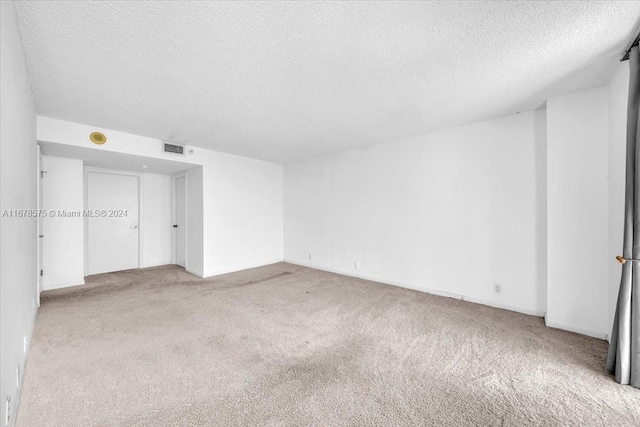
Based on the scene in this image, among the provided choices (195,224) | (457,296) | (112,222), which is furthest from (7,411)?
(112,222)

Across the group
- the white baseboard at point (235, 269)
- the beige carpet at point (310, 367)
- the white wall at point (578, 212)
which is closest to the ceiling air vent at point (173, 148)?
the white baseboard at point (235, 269)

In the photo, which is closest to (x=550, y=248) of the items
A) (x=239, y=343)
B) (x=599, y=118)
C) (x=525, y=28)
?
(x=599, y=118)

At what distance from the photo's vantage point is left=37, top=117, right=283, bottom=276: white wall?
4.77m

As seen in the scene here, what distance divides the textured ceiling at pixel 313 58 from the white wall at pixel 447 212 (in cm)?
53

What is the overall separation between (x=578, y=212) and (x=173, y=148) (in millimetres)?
5651

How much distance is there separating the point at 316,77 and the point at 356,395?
2594mm

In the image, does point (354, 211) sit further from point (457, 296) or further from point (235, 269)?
point (235, 269)

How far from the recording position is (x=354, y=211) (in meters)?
4.89

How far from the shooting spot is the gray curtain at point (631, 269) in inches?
70.5

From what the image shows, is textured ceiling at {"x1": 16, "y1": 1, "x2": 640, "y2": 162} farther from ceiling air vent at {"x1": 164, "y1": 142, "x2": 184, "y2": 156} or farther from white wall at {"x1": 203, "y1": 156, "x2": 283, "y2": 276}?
white wall at {"x1": 203, "y1": 156, "x2": 283, "y2": 276}

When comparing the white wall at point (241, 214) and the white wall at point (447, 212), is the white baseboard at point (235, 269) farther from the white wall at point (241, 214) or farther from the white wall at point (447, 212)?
the white wall at point (447, 212)

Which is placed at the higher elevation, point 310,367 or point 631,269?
point 631,269

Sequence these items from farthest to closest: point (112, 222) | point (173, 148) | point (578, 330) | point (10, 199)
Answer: point (112, 222)
point (173, 148)
point (578, 330)
point (10, 199)

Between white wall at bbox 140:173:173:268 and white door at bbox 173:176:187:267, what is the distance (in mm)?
284
